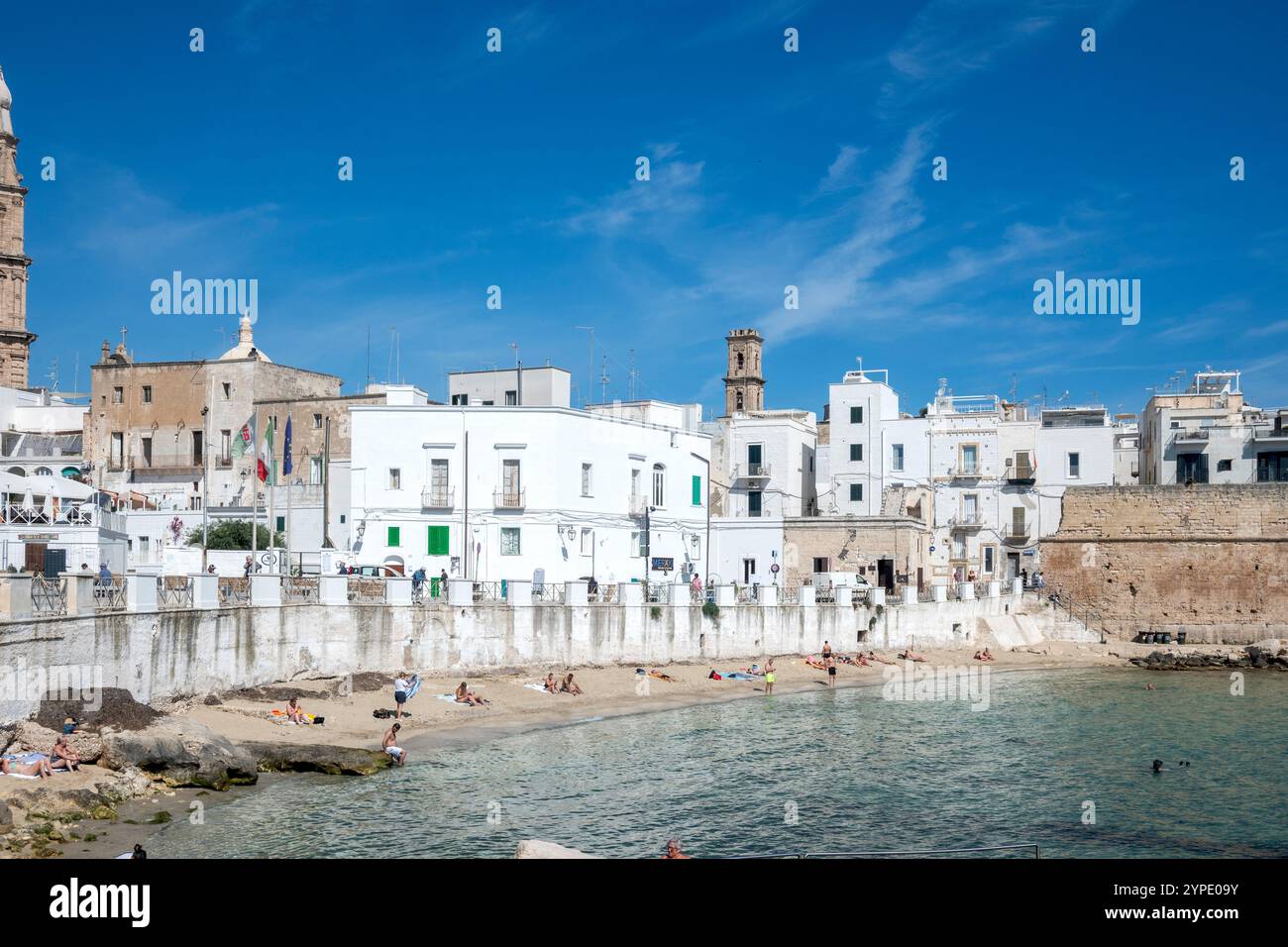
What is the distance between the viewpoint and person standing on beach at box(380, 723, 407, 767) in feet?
88.8

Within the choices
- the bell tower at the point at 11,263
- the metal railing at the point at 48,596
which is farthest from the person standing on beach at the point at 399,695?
the bell tower at the point at 11,263

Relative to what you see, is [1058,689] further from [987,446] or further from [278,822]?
[278,822]

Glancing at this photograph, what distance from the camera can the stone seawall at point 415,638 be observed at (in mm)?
26047

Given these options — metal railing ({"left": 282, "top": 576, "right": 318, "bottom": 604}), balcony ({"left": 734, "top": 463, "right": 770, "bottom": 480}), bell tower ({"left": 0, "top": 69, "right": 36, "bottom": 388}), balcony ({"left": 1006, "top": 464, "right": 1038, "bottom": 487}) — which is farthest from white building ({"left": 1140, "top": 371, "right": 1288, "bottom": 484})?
bell tower ({"left": 0, "top": 69, "right": 36, "bottom": 388})

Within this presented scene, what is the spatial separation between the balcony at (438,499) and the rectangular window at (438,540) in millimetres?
827

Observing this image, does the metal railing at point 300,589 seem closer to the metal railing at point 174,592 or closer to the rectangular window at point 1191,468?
the metal railing at point 174,592

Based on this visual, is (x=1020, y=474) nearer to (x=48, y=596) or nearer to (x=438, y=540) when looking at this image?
(x=438, y=540)

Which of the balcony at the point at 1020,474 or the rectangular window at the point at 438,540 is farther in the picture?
the balcony at the point at 1020,474

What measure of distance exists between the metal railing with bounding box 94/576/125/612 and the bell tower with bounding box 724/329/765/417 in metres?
57.0

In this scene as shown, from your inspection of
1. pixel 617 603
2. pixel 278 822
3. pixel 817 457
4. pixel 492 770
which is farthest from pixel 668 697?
pixel 817 457

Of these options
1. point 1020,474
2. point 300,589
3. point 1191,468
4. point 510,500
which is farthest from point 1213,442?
point 300,589

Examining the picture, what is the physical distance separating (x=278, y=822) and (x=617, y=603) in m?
21.4

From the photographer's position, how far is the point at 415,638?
37.0 metres
